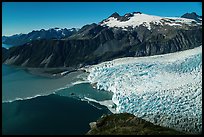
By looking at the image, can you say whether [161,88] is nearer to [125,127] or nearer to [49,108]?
[125,127]

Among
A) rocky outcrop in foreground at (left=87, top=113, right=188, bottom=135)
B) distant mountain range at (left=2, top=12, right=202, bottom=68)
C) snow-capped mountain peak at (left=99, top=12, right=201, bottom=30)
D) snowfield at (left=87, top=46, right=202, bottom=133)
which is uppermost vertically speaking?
snow-capped mountain peak at (left=99, top=12, right=201, bottom=30)

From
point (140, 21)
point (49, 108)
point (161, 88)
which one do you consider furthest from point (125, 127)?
point (140, 21)

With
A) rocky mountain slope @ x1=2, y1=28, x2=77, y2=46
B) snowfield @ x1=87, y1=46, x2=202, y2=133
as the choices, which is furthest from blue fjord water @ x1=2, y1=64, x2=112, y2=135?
rocky mountain slope @ x1=2, y1=28, x2=77, y2=46

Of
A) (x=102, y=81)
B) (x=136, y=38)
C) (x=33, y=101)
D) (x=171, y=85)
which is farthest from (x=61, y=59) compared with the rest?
(x=171, y=85)

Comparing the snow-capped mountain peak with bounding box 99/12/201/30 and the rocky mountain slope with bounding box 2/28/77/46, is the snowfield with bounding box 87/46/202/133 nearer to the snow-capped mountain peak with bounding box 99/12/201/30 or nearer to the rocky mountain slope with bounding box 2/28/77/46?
the snow-capped mountain peak with bounding box 99/12/201/30

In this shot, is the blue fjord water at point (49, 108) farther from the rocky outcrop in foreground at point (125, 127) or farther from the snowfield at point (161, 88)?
the snowfield at point (161, 88)

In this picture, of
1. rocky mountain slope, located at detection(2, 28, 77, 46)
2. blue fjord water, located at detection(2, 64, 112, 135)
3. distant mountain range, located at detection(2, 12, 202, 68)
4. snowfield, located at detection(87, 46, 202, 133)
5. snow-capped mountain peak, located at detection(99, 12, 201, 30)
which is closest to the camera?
snowfield, located at detection(87, 46, 202, 133)

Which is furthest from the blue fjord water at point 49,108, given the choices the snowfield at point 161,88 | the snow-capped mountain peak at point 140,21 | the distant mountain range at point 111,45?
the snow-capped mountain peak at point 140,21
